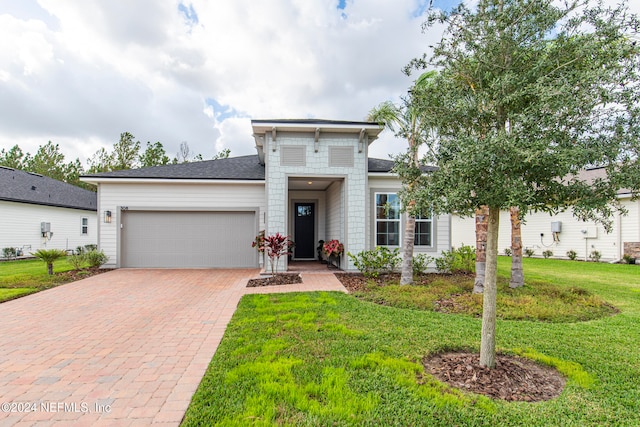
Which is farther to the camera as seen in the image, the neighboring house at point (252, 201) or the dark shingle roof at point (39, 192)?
the dark shingle roof at point (39, 192)

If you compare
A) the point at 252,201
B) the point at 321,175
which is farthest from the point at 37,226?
the point at 321,175

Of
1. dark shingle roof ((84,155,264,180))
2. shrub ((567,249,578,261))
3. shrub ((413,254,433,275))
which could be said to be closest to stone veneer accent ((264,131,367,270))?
dark shingle roof ((84,155,264,180))

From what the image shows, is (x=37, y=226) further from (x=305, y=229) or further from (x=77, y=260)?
(x=305, y=229)

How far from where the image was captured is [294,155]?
9.71m

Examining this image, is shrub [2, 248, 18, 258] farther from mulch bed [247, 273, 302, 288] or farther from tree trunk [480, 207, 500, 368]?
tree trunk [480, 207, 500, 368]

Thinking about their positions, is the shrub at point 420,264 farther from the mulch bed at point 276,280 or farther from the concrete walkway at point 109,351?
the mulch bed at point 276,280

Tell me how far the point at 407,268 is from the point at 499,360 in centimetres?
436

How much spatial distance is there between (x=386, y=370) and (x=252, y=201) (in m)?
8.67

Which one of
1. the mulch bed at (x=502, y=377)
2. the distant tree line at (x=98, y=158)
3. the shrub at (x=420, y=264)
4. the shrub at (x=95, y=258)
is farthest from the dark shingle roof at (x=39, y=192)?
the mulch bed at (x=502, y=377)

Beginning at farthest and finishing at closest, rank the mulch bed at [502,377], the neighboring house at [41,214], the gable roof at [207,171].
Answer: the neighboring house at [41,214] → the gable roof at [207,171] → the mulch bed at [502,377]

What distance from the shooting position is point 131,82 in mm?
15469

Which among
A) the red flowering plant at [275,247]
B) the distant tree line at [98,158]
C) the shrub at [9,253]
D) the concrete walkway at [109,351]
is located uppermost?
the distant tree line at [98,158]

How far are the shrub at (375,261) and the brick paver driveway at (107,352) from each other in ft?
11.8

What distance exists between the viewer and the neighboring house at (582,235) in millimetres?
12906
